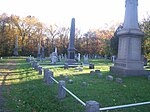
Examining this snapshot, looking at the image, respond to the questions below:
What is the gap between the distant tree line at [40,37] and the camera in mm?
58469

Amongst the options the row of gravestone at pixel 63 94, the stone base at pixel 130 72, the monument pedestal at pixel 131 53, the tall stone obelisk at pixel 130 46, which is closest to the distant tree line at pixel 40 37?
the tall stone obelisk at pixel 130 46

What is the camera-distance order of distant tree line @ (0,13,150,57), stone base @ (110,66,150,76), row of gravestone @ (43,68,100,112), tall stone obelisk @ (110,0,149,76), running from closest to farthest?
row of gravestone @ (43,68,100,112) < stone base @ (110,66,150,76) < tall stone obelisk @ (110,0,149,76) < distant tree line @ (0,13,150,57)

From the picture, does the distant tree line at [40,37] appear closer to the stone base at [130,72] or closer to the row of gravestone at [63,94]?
the stone base at [130,72]

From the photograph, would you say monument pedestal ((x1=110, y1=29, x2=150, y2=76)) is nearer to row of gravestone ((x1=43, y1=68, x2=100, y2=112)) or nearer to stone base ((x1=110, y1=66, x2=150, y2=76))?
stone base ((x1=110, y1=66, x2=150, y2=76))

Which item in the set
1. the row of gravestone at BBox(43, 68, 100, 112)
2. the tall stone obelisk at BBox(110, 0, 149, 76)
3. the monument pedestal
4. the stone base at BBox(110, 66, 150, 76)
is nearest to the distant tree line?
the tall stone obelisk at BBox(110, 0, 149, 76)

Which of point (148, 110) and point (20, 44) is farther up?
point (20, 44)

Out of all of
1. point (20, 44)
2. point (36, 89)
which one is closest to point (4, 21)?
point (20, 44)

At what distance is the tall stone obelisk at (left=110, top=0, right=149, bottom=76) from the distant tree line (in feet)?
123

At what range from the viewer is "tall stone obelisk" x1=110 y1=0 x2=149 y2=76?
47.3 feet

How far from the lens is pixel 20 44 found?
61.7 metres

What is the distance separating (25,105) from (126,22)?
10.6 metres

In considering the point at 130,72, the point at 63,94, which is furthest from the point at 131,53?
the point at 63,94

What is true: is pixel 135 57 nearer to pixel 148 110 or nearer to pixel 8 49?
pixel 148 110

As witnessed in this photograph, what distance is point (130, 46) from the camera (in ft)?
48.3
